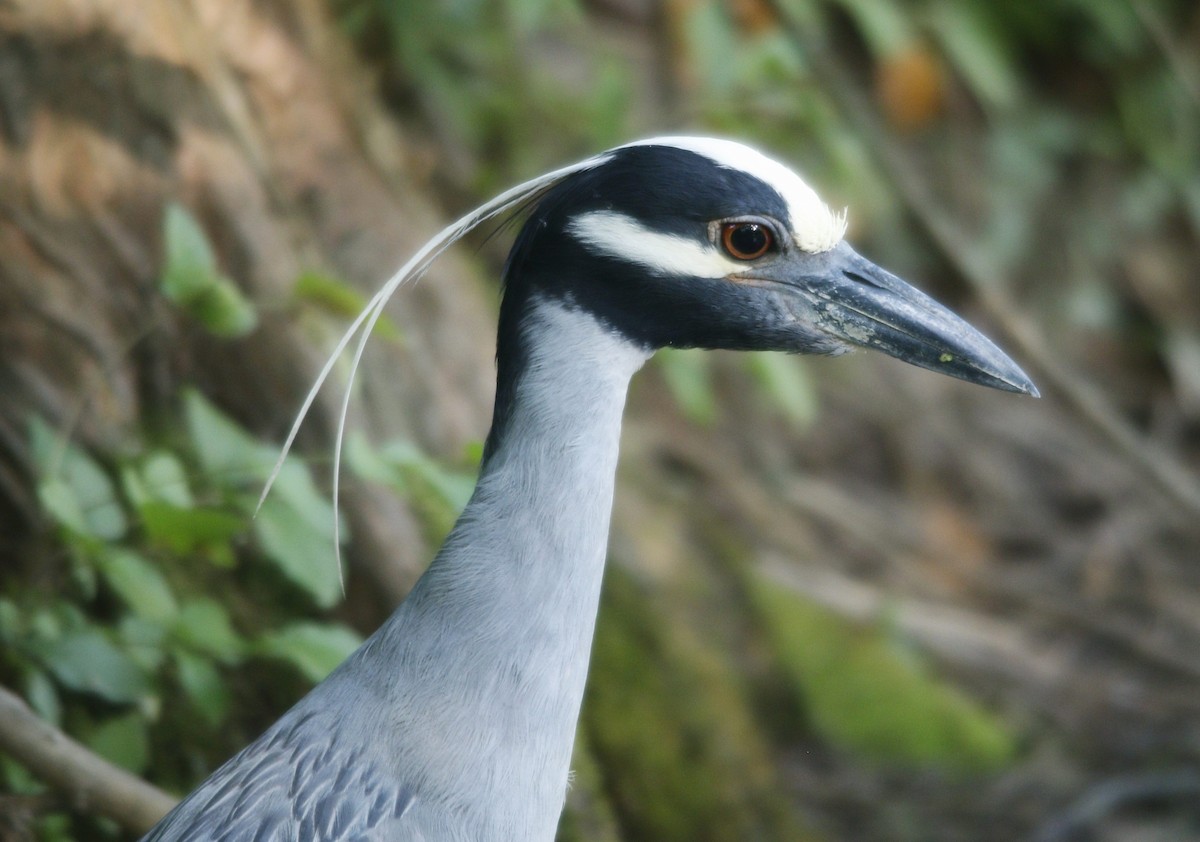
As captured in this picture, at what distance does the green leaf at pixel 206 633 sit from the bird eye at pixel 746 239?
111cm

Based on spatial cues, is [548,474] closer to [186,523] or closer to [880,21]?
[186,523]

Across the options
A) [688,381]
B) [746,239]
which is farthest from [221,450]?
[688,381]

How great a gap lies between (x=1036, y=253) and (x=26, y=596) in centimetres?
489

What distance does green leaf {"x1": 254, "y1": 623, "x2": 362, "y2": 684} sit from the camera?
2.21 metres

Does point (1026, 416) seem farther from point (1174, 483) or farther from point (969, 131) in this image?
point (1174, 483)

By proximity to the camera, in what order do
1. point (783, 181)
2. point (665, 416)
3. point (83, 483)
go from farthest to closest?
1. point (665, 416)
2. point (83, 483)
3. point (783, 181)

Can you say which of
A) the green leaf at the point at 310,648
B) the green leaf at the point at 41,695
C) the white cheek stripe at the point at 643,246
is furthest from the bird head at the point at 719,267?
the green leaf at the point at 41,695

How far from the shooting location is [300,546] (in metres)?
2.25

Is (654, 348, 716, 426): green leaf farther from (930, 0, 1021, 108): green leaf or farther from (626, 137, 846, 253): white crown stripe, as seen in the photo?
(930, 0, 1021, 108): green leaf

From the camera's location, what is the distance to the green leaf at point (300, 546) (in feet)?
7.28

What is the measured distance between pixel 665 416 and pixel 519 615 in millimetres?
3389

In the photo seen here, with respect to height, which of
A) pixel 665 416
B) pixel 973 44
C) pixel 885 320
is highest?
pixel 973 44

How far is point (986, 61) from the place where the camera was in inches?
215

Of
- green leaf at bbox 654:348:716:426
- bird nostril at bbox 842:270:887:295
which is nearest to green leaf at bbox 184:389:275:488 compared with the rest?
bird nostril at bbox 842:270:887:295
